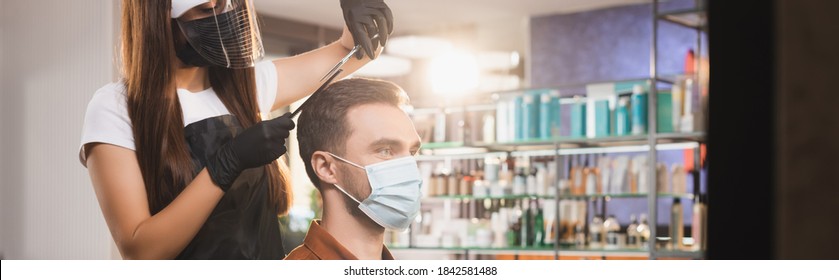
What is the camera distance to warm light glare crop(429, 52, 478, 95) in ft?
12.2

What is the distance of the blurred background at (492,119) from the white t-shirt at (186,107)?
0.11m

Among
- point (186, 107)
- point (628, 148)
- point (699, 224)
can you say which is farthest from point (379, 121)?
point (699, 224)

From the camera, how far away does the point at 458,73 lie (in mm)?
3723

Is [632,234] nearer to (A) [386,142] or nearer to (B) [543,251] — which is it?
(B) [543,251]

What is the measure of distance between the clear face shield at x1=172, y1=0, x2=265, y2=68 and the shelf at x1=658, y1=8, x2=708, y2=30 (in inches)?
62.1

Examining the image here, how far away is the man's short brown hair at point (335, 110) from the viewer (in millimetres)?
3607

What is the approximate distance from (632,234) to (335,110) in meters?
1.35

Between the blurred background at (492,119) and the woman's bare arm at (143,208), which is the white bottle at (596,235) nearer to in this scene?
the blurred background at (492,119)

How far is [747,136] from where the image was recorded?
8.96 feet

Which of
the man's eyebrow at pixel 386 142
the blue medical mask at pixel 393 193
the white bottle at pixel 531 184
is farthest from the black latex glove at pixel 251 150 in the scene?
the white bottle at pixel 531 184

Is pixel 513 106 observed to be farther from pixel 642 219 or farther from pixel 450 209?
pixel 642 219

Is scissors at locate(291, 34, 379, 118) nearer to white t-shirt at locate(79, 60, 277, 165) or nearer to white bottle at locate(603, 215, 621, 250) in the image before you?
white t-shirt at locate(79, 60, 277, 165)
